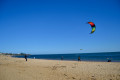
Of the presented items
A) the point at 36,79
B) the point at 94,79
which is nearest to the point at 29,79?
the point at 36,79

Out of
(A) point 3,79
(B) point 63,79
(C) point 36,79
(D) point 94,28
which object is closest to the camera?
(A) point 3,79

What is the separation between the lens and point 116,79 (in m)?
7.02

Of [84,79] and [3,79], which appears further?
[84,79]

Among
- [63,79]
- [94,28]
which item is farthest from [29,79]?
[94,28]

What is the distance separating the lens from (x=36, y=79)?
21.4ft

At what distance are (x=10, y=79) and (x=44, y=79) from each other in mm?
2266

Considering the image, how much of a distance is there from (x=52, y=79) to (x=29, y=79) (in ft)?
5.42

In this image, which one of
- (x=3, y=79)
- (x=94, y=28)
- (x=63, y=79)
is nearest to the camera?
(x=3, y=79)

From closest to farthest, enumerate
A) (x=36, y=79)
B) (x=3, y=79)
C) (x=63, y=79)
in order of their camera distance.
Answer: (x=3, y=79) < (x=36, y=79) < (x=63, y=79)

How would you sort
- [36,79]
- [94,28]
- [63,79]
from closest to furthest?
[36,79] → [63,79] → [94,28]

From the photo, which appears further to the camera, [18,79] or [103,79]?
[103,79]

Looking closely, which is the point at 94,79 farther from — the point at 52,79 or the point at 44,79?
the point at 44,79

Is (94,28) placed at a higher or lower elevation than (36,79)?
higher

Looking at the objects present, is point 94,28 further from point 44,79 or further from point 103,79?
point 44,79
